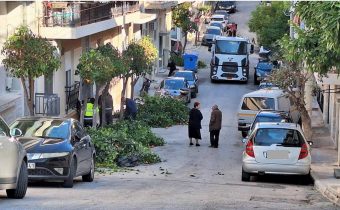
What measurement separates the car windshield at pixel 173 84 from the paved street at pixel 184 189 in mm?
13873

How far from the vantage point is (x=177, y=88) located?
1927 inches

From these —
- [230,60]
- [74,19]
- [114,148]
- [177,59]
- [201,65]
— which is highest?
[74,19]

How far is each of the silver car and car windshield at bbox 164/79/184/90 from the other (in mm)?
26703

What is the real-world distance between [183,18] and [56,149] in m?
53.9

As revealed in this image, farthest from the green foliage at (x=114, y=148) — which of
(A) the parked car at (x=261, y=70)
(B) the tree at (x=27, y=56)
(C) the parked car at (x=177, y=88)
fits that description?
(A) the parked car at (x=261, y=70)

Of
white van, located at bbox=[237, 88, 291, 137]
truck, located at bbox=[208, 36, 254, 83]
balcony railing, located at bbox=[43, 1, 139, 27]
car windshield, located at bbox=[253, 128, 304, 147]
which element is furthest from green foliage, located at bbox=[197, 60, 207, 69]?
car windshield, located at bbox=[253, 128, 304, 147]

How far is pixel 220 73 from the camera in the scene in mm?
59219

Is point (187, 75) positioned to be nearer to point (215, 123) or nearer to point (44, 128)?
point (215, 123)

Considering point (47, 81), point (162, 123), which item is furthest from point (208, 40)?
point (47, 81)

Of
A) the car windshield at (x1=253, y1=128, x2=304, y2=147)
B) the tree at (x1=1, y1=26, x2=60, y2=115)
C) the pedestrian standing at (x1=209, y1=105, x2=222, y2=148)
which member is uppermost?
the tree at (x1=1, y1=26, x2=60, y2=115)

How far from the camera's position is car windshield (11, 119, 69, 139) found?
65.0 ft

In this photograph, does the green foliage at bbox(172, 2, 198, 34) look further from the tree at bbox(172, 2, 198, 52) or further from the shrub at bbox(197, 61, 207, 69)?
the shrub at bbox(197, 61, 207, 69)

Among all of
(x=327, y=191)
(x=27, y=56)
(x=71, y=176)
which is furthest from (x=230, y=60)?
(x=71, y=176)

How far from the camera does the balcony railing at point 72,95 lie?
123 feet
